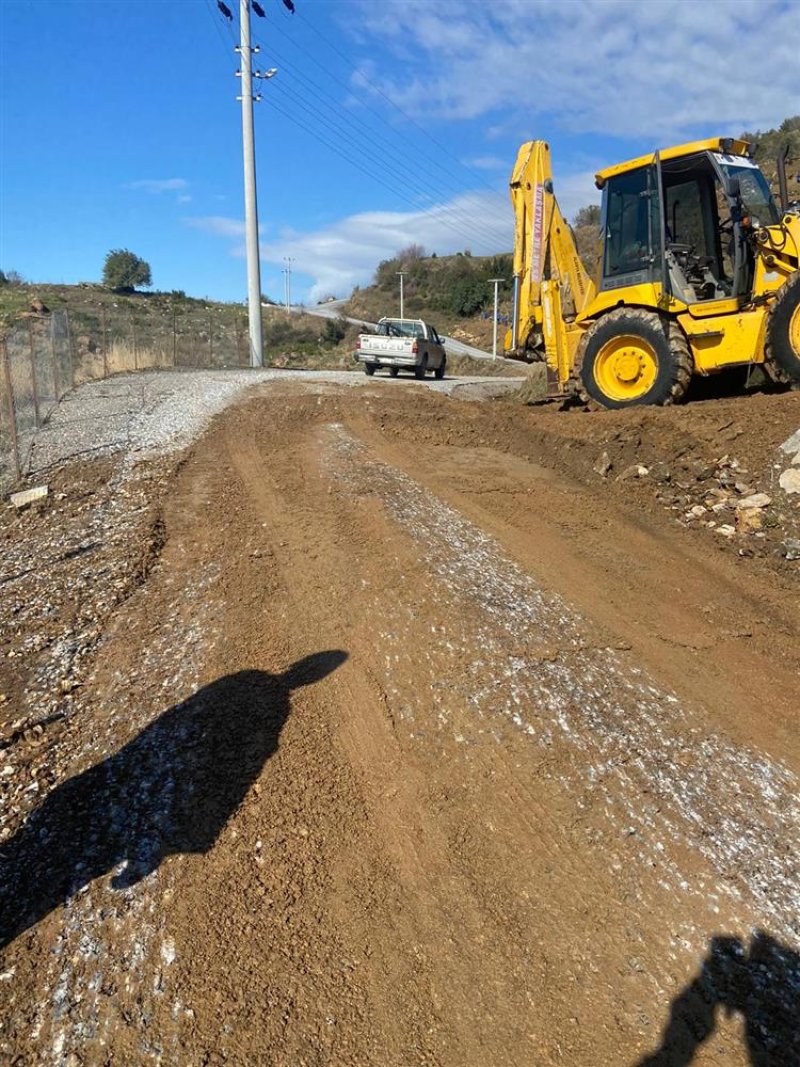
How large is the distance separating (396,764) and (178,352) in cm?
2706

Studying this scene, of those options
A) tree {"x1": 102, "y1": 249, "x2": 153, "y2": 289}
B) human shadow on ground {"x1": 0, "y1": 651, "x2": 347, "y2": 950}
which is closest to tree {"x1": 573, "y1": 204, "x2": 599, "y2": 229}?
tree {"x1": 102, "y1": 249, "x2": 153, "y2": 289}

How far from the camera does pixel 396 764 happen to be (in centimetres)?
397

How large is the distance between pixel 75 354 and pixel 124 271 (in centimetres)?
4832

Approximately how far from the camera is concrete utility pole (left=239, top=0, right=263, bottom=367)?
2905cm

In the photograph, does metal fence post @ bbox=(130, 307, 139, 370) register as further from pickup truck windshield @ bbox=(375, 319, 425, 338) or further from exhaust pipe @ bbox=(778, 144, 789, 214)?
exhaust pipe @ bbox=(778, 144, 789, 214)

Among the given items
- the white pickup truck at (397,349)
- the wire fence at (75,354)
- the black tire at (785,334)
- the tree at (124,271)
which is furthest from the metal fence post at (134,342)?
the tree at (124,271)

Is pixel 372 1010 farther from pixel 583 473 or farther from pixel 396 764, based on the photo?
pixel 583 473

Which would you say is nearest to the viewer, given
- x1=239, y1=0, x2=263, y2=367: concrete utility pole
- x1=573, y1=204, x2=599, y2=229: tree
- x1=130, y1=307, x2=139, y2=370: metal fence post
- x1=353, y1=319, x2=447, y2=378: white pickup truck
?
x1=353, y1=319, x2=447, y2=378: white pickup truck

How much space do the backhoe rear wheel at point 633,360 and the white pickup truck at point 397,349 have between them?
477 inches

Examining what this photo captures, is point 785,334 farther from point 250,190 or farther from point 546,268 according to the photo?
point 250,190

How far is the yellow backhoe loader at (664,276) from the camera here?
32.7ft

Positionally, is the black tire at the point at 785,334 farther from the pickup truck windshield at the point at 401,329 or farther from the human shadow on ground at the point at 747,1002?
the pickup truck windshield at the point at 401,329

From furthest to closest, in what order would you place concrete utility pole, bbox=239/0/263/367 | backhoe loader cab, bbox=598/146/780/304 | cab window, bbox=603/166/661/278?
concrete utility pole, bbox=239/0/263/367, cab window, bbox=603/166/661/278, backhoe loader cab, bbox=598/146/780/304

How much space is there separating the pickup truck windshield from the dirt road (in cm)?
1857
